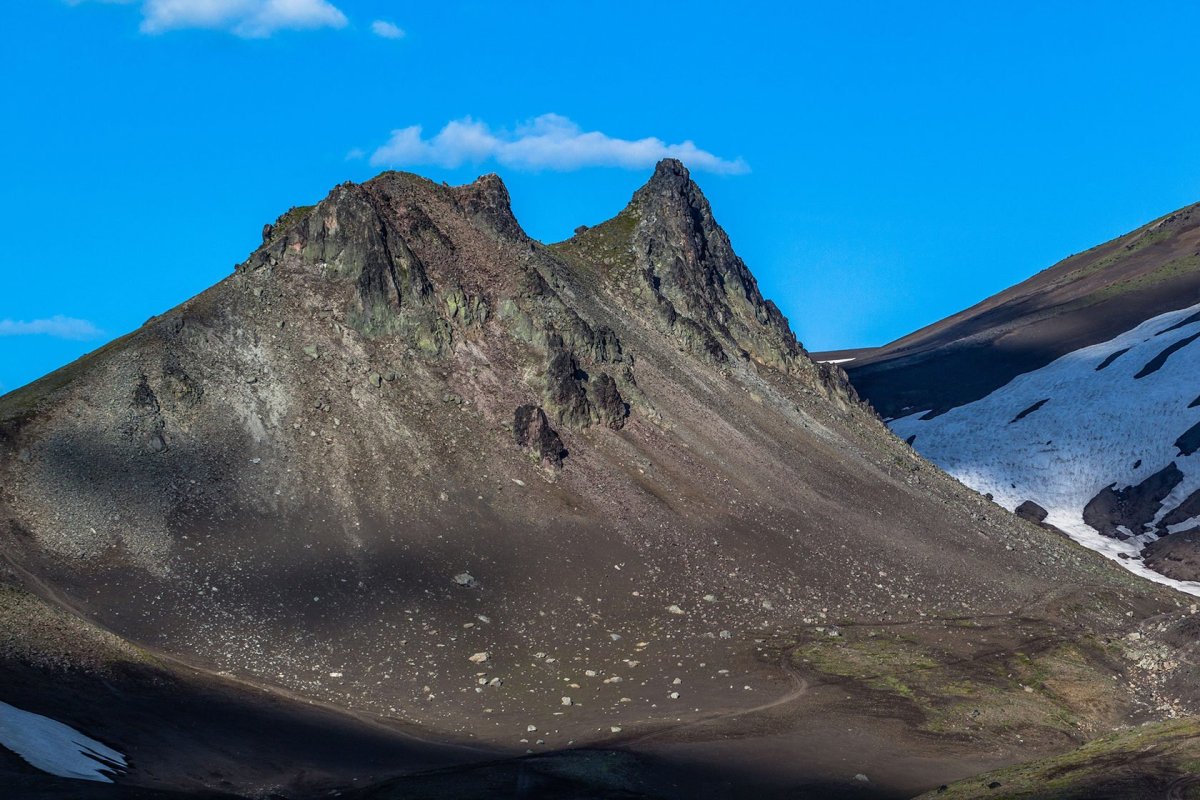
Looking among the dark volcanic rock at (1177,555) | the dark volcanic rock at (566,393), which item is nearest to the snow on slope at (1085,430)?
the dark volcanic rock at (1177,555)

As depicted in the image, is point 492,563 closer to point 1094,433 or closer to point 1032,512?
point 1032,512

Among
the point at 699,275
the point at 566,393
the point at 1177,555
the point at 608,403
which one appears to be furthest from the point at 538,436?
the point at 1177,555

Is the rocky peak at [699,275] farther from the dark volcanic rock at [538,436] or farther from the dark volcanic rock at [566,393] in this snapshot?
the dark volcanic rock at [538,436]

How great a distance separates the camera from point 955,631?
268 ft

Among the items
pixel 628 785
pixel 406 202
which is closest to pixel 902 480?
pixel 406 202

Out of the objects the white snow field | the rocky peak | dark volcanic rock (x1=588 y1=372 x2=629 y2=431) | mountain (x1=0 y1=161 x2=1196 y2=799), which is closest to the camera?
the white snow field

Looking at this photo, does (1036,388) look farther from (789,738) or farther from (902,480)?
(789,738)

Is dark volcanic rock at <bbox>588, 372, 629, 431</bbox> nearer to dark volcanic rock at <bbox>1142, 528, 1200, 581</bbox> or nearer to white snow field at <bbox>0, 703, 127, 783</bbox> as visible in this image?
white snow field at <bbox>0, 703, 127, 783</bbox>

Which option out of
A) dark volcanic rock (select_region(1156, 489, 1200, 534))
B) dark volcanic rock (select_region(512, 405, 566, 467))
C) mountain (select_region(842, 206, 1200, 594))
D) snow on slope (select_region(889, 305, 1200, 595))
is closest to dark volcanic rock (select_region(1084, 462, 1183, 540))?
mountain (select_region(842, 206, 1200, 594))

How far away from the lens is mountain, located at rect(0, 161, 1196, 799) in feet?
177

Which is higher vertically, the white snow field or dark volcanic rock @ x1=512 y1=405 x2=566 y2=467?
dark volcanic rock @ x1=512 y1=405 x2=566 y2=467

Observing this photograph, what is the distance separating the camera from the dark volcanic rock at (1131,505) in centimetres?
13550

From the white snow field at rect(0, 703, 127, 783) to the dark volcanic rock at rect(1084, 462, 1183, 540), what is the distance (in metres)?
117

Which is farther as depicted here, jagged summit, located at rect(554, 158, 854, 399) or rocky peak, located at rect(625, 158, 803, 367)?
rocky peak, located at rect(625, 158, 803, 367)
